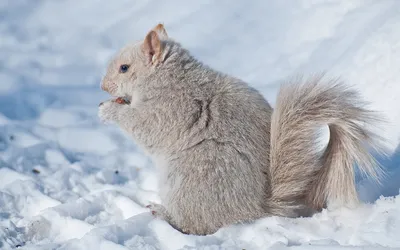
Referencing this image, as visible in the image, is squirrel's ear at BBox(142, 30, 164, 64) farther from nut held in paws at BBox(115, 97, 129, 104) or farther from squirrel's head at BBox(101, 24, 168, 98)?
nut held in paws at BBox(115, 97, 129, 104)

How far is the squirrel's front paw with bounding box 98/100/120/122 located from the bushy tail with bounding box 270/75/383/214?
0.81 meters

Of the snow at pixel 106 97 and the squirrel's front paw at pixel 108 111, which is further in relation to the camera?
the squirrel's front paw at pixel 108 111

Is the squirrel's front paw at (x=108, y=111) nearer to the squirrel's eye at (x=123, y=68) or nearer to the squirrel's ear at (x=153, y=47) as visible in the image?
the squirrel's eye at (x=123, y=68)

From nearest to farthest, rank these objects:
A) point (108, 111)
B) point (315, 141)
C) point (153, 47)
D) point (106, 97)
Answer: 1. point (315, 141)
2. point (153, 47)
3. point (108, 111)
4. point (106, 97)

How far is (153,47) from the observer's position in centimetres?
306

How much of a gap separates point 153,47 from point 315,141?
0.89 metres

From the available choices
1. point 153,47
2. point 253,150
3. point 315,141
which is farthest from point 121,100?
point 315,141

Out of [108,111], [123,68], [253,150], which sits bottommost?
[253,150]

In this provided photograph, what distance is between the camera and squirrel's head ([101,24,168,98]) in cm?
306

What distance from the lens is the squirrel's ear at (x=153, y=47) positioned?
3.04 meters

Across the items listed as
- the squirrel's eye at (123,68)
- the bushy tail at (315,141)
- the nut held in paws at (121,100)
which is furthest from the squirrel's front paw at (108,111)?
the bushy tail at (315,141)

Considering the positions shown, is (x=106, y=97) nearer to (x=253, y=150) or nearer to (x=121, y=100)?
(x=121, y=100)

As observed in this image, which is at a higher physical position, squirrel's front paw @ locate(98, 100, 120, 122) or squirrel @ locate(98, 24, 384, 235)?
squirrel's front paw @ locate(98, 100, 120, 122)

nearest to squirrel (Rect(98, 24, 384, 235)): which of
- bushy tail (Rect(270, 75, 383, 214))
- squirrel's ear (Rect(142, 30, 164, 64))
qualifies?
bushy tail (Rect(270, 75, 383, 214))
